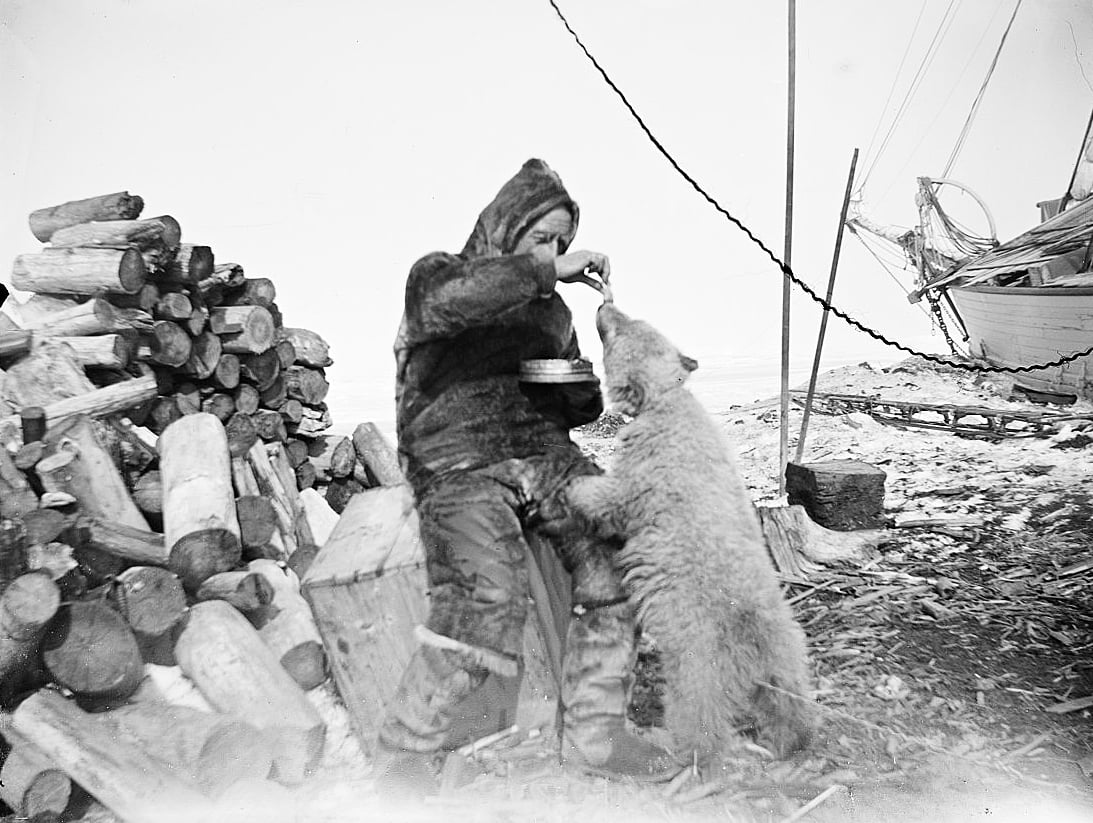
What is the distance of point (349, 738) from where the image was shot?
2.21 meters

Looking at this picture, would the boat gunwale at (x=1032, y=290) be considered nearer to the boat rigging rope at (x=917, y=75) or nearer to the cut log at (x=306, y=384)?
the boat rigging rope at (x=917, y=75)

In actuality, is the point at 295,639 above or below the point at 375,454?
below

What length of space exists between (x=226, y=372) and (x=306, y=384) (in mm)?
537

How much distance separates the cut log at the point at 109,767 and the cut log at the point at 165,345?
188cm

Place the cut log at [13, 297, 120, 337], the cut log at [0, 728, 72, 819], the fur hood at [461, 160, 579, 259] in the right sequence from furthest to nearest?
1. the cut log at [13, 297, 120, 337]
2. the fur hood at [461, 160, 579, 259]
3. the cut log at [0, 728, 72, 819]

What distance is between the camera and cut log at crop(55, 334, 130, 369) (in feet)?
9.91

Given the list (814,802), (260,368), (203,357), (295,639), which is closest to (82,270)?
(203,357)

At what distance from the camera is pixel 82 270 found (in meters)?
3.08

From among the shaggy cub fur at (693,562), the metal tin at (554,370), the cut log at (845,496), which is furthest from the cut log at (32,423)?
the cut log at (845,496)

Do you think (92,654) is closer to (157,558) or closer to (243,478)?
(157,558)

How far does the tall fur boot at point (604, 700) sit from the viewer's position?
77.5 inches

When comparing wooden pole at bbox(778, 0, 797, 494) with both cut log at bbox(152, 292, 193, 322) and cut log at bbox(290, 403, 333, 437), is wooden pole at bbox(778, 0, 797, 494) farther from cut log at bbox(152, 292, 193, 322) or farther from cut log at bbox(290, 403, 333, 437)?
cut log at bbox(152, 292, 193, 322)

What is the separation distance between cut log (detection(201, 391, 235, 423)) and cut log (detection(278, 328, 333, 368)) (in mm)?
560

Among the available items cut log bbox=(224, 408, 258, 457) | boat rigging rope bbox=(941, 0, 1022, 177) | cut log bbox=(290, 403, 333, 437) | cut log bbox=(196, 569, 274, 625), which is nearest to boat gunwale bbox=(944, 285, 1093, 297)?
boat rigging rope bbox=(941, 0, 1022, 177)
